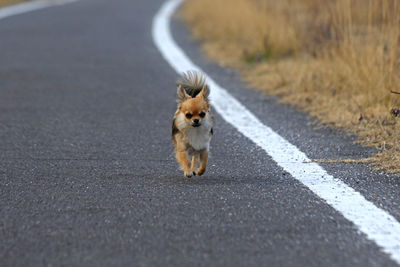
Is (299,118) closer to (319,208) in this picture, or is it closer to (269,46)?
(319,208)

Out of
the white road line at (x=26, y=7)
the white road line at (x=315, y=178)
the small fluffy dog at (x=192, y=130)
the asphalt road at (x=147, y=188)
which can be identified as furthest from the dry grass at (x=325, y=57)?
the white road line at (x=26, y=7)

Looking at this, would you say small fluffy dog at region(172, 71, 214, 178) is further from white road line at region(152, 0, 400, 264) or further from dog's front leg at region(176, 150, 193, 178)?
white road line at region(152, 0, 400, 264)

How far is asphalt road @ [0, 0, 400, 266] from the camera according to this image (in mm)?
4070

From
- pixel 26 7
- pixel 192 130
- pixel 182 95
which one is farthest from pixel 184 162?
pixel 26 7

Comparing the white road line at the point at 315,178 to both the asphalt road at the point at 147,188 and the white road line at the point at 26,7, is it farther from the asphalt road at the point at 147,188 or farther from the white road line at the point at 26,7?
the white road line at the point at 26,7

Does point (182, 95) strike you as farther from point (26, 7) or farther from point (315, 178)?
point (26, 7)

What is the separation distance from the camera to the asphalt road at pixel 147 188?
4.07 m

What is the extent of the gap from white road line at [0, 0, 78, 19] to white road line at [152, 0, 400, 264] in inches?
481

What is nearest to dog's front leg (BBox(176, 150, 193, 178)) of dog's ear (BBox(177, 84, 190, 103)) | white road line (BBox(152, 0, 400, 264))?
dog's ear (BBox(177, 84, 190, 103))

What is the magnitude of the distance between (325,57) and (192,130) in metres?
4.65

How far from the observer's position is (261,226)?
4.46m

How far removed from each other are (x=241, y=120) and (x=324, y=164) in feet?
6.20

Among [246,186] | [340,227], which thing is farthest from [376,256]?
[246,186]

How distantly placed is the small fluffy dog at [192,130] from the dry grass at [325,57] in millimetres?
1231
